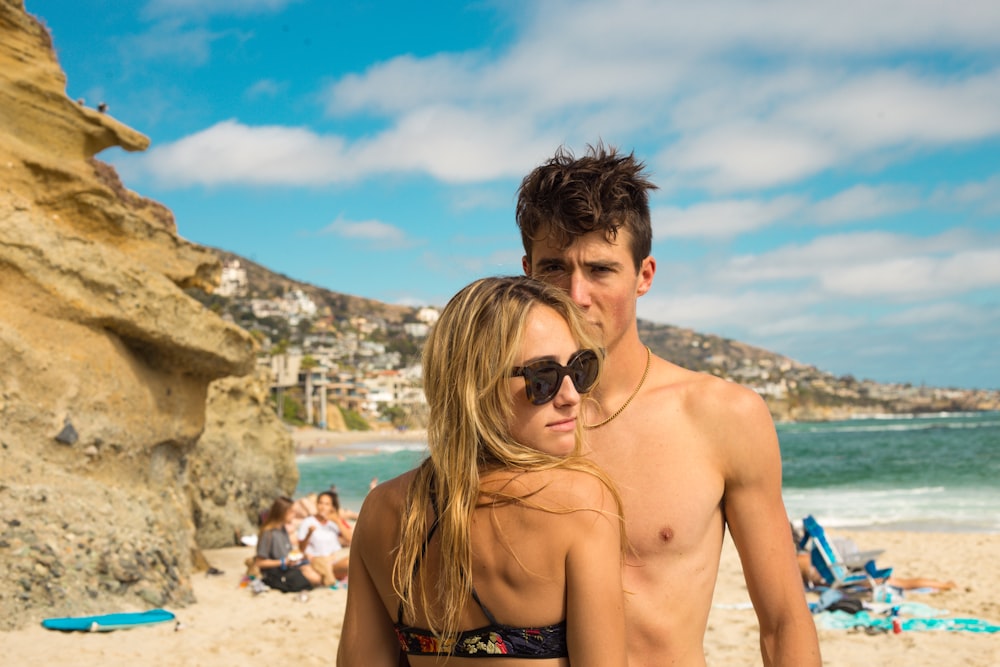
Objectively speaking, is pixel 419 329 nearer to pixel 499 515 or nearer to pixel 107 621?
pixel 107 621

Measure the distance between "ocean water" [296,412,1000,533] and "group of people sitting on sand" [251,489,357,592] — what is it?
327 cm

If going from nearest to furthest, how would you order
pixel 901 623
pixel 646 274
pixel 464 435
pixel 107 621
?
1. pixel 464 435
2. pixel 646 274
3. pixel 107 621
4. pixel 901 623

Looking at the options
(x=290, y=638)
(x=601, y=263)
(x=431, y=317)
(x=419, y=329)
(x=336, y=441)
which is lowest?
(x=336, y=441)

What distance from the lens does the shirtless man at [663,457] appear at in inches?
80.7

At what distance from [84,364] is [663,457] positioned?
21.6 feet

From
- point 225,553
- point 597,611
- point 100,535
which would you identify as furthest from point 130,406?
point 597,611

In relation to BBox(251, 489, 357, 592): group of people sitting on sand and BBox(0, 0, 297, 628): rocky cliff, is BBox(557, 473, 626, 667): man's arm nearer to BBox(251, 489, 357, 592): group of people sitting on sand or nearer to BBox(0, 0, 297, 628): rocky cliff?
BBox(0, 0, 297, 628): rocky cliff

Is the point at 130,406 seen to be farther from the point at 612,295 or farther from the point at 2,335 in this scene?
the point at 612,295

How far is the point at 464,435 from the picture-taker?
1.56 meters

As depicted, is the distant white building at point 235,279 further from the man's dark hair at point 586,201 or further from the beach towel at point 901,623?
the man's dark hair at point 586,201

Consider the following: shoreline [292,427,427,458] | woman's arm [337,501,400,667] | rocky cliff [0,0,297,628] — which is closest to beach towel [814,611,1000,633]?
rocky cliff [0,0,297,628]

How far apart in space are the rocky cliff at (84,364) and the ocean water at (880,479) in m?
2.55

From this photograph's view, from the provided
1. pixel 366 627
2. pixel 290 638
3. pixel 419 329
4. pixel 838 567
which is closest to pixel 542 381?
pixel 366 627

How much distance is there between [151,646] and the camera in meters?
6.54
